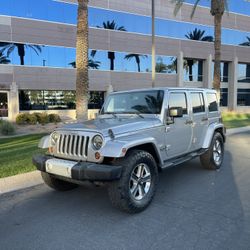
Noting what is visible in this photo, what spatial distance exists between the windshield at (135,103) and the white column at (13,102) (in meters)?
21.1

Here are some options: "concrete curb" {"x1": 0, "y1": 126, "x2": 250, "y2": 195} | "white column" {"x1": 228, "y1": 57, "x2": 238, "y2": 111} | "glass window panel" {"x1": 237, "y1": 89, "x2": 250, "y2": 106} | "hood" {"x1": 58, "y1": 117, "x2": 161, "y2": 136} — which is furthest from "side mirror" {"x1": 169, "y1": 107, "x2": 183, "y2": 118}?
"glass window panel" {"x1": 237, "y1": 89, "x2": 250, "y2": 106}

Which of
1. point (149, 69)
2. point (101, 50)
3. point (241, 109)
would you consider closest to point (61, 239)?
point (101, 50)

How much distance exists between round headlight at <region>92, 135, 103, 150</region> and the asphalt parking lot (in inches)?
42.4

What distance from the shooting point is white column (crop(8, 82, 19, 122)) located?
25875 millimetres

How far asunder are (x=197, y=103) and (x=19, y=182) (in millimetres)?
4276

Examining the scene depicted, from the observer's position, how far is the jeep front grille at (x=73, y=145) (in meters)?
4.82

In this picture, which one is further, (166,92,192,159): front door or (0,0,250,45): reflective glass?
(0,0,250,45): reflective glass

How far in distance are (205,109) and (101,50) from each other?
78.2 ft

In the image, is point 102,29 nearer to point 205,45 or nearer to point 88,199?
point 205,45

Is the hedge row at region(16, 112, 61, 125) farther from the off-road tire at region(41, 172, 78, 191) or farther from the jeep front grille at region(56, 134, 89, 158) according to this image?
the jeep front grille at region(56, 134, 89, 158)

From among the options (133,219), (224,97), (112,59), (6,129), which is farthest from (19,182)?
(224,97)

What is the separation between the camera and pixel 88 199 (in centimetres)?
552

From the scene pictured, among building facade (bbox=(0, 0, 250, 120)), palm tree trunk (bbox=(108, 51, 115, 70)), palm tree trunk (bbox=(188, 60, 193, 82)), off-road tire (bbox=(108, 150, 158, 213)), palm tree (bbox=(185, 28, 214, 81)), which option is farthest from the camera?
palm tree trunk (bbox=(188, 60, 193, 82))

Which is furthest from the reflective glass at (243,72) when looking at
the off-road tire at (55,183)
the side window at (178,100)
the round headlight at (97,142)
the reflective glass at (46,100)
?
the round headlight at (97,142)
